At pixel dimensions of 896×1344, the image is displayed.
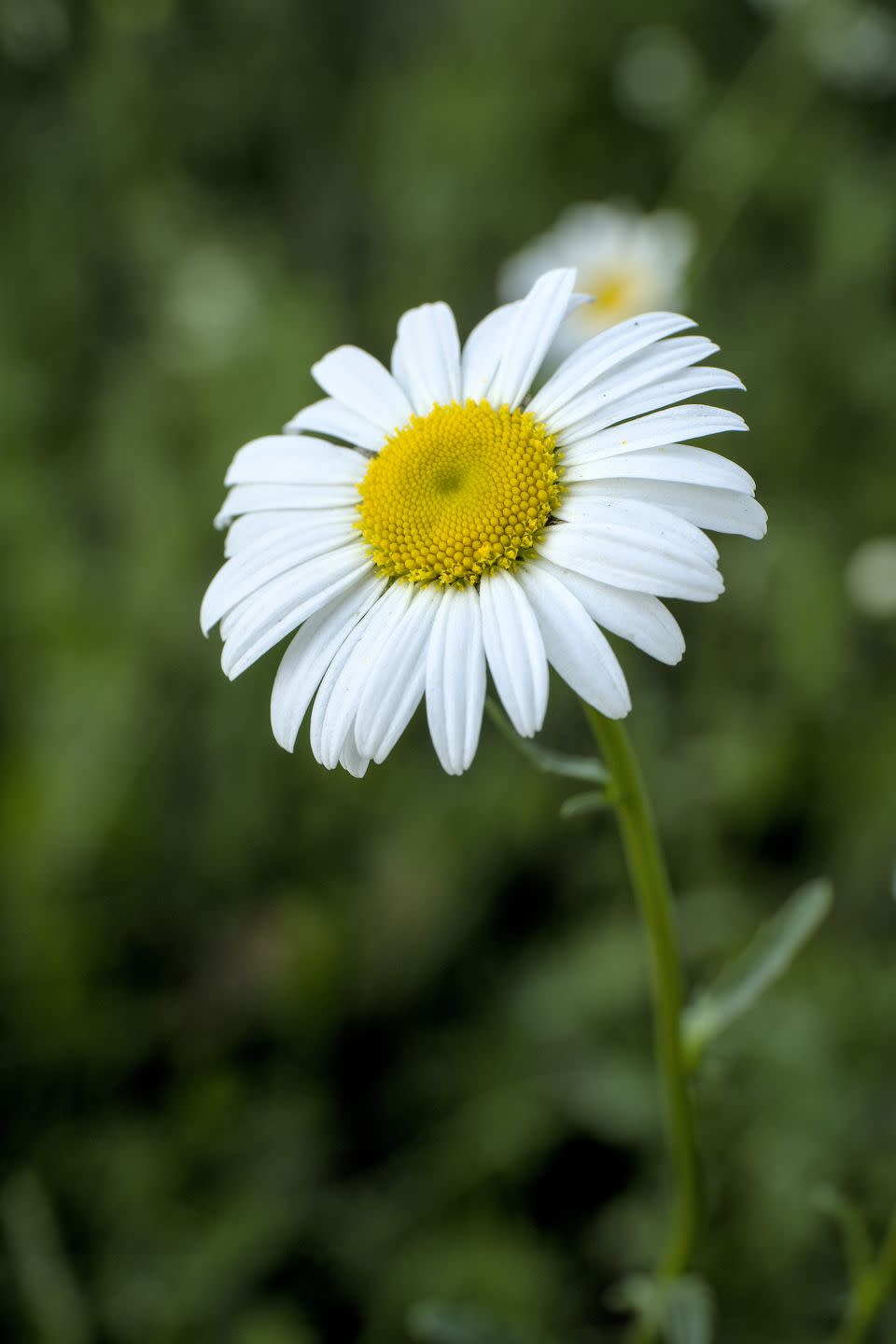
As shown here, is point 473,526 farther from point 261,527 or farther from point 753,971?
point 753,971

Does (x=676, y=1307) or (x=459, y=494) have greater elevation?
(x=459, y=494)

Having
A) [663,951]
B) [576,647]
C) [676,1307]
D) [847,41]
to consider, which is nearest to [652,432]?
[576,647]

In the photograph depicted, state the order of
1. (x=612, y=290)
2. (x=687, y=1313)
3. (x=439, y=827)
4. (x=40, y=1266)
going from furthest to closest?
(x=612, y=290), (x=439, y=827), (x=40, y=1266), (x=687, y=1313)

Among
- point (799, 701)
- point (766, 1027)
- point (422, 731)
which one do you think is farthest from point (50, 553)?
point (766, 1027)

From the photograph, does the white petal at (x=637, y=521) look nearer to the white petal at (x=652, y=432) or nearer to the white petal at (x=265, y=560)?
the white petal at (x=652, y=432)

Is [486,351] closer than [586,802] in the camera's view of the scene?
No

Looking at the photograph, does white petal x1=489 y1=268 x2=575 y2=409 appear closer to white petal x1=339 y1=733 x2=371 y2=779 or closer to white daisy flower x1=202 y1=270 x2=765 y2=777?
white daisy flower x1=202 y1=270 x2=765 y2=777

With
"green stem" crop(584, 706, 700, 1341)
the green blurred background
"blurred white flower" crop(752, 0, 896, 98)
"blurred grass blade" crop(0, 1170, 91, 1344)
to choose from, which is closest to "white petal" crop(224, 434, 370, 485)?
"green stem" crop(584, 706, 700, 1341)

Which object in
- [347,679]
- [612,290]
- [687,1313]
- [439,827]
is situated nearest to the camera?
[347,679]

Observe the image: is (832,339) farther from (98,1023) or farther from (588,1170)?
(98,1023)
